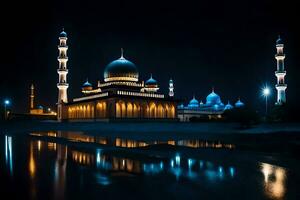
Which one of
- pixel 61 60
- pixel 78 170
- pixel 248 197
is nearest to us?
pixel 248 197

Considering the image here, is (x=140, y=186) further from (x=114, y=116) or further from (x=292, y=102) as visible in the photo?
(x=114, y=116)

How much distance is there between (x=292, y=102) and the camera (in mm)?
→ 37969

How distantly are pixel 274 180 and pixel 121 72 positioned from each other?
44208 mm

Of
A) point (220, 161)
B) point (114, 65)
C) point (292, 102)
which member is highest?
point (114, 65)

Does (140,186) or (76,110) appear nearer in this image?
(140,186)

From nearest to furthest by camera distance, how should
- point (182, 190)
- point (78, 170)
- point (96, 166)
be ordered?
point (182, 190), point (78, 170), point (96, 166)

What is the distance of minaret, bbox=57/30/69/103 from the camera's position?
57562 mm

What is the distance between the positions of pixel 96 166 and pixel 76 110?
148ft

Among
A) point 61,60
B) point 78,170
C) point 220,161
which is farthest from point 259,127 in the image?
point 61,60

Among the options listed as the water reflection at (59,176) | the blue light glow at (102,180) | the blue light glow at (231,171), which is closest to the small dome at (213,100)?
the water reflection at (59,176)

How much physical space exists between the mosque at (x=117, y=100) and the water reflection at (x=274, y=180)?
35278mm

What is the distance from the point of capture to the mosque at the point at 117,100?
4669 cm

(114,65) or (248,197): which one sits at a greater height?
(114,65)

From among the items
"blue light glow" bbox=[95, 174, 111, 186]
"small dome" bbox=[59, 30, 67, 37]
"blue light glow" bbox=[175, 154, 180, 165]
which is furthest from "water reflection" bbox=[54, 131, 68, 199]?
"small dome" bbox=[59, 30, 67, 37]
